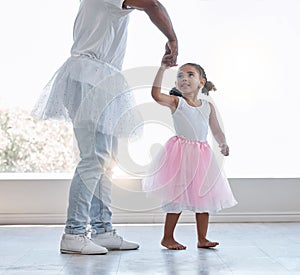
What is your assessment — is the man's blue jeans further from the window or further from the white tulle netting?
the window

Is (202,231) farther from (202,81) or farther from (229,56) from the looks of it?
(229,56)

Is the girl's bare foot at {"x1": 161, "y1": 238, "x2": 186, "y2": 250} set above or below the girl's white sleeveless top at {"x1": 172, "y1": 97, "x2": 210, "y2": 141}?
below

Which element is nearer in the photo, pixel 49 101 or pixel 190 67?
pixel 49 101

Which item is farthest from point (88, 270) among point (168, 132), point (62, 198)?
point (168, 132)

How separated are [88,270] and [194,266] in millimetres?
322

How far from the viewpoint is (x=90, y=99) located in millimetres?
2246

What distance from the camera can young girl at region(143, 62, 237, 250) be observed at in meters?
2.41

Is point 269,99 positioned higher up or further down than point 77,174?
higher up

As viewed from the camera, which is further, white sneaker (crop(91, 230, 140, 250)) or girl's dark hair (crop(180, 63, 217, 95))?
girl's dark hair (crop(180, 63, 217, 95))

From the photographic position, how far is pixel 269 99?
11.2 ft

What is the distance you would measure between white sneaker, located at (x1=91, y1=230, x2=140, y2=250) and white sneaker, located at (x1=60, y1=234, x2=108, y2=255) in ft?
0.33

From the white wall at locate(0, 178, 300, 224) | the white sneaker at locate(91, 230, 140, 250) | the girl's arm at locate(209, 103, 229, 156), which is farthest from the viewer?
the white wall at locate(0, 178, 300, 224)

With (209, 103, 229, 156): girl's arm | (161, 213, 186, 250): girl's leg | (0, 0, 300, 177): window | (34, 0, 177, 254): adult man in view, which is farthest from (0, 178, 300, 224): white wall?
(34, 0, 177, 254): adult man

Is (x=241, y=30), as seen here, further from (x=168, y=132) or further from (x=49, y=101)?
(x=49, y=101)
